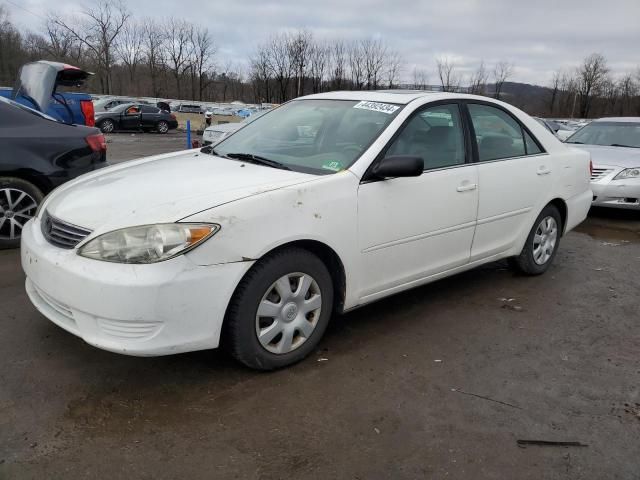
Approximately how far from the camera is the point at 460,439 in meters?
2.51

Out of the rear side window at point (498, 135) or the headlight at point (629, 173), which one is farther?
the headlight at point (629, 173)

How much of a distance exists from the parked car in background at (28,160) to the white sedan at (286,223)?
1.69 meters

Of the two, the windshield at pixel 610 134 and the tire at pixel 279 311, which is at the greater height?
the windshield at pixel 610 134

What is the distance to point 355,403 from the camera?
109 inches

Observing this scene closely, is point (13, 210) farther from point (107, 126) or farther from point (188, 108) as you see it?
point (188, 108)

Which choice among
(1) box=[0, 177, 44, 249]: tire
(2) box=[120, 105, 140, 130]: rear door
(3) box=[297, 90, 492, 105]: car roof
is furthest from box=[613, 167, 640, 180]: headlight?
(2) box=[120, 105, 140, 130]: rear door

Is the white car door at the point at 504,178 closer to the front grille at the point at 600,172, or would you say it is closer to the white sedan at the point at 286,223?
the white sedan at the point at 286,223

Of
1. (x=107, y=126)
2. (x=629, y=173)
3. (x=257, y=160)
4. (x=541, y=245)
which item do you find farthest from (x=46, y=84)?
(x=107, y=126)

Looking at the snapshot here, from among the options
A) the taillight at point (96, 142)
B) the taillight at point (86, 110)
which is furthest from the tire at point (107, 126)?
the taillight at point (96, 142)

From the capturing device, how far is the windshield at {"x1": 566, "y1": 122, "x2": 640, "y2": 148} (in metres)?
8.82

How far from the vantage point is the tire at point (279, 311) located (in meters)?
2.74

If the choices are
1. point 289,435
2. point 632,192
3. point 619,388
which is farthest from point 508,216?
point 632,192

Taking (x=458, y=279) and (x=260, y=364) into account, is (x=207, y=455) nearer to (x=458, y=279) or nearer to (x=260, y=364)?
(x=260, y=364)

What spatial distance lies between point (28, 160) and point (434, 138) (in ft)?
12.0
